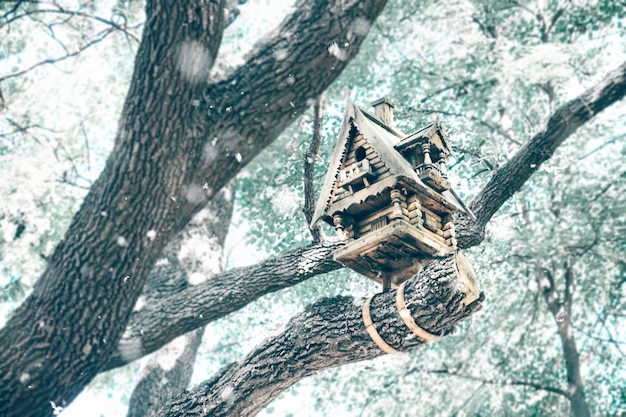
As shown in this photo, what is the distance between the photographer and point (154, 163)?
207 inches

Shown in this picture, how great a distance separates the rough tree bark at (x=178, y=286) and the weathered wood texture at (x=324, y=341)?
2158mm

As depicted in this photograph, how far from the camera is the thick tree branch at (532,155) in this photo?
5062 mm

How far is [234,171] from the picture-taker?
584 centimetres

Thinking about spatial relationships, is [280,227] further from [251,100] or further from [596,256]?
[596,256]

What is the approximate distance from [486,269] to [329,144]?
78.5 inches

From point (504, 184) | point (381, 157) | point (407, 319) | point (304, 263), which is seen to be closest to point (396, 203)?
point (381, 157)

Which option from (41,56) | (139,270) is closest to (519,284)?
(139,270)

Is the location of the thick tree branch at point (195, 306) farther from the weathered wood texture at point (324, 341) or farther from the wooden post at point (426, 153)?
the wooden post at point (426, 153)

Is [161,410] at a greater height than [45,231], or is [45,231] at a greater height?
[45,231]

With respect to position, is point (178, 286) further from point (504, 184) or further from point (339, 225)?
point (339, 225)

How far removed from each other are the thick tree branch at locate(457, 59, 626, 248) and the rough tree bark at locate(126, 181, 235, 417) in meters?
3.08

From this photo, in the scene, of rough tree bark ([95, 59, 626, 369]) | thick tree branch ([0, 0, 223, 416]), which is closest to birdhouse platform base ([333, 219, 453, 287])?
rough tree bark ([95, 59, 626, 369])

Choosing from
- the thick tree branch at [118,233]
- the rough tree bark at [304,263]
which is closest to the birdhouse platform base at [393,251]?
the rough tree bark at [304,263]

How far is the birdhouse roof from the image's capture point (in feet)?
12.1
